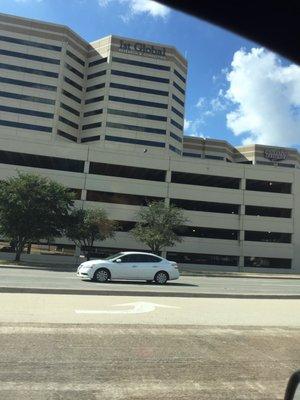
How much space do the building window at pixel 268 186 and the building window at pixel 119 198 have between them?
12.3m

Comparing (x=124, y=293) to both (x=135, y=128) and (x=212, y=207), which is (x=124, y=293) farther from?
(x=135, y=128)

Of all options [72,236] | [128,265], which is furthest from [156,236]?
[128,265]

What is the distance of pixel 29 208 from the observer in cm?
4053

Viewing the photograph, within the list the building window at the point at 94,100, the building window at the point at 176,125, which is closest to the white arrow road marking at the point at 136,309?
the building window at the point at 94,100

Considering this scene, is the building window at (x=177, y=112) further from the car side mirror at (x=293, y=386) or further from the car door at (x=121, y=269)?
the car side mirror at (x=293, y=386)

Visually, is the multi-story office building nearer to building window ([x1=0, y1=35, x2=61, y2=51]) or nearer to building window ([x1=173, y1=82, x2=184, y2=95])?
building window ([x1=0, y1=35, x2=61, y2=51])

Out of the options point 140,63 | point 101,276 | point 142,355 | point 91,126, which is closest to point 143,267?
point 101,276

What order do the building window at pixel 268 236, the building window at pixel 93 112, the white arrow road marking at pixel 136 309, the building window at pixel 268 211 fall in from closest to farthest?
1. the white arrow road marking at pixel 136 309
2. the building window at pixel 268 236
3. the building window at pixel 268 211
4. the building window at pixel 93 112

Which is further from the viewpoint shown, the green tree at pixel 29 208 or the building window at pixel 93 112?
the building window at pixel 93 112

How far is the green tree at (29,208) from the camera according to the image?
4044cm

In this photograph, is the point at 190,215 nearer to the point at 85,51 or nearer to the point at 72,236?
the point at 72,236

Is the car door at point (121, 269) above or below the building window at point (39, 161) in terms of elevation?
below

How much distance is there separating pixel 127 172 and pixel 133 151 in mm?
3472

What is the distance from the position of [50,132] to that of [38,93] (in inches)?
281
